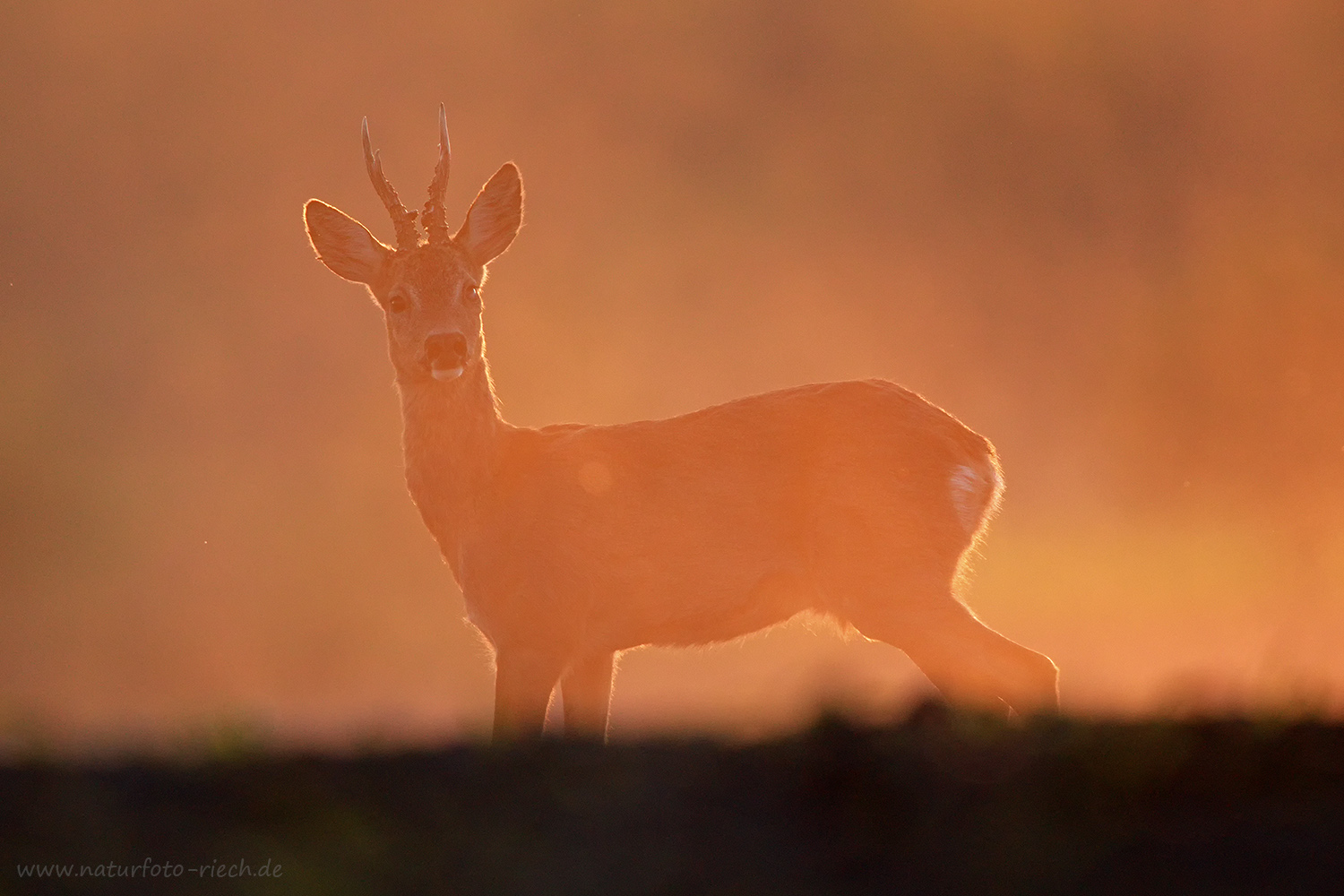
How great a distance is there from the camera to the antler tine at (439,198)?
895 cm

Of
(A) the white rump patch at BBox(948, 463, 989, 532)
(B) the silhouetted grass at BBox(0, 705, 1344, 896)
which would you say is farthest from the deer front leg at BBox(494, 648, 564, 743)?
(B) the silhouetted grass at BBox(0, 705, 1344, 896)

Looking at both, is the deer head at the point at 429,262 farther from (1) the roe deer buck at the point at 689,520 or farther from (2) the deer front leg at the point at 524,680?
(2) the deer front leg at the point at 524,680

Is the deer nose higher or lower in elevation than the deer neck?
higher

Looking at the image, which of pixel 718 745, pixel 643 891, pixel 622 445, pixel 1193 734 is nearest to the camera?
pixel 643 891

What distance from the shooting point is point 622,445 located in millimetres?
8203

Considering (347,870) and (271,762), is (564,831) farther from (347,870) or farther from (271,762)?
(271,762)

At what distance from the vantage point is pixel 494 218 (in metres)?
9.27

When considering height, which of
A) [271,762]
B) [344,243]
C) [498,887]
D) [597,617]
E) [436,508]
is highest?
[344,243]

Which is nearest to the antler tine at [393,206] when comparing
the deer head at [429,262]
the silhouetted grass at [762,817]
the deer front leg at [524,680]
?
the deer head at [429,262]

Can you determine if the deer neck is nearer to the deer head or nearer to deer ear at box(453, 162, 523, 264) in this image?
the deer head

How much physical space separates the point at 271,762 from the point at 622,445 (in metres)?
6.17

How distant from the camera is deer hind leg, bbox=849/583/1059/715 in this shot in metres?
6.89

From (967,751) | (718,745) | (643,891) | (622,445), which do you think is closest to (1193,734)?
(967,751)

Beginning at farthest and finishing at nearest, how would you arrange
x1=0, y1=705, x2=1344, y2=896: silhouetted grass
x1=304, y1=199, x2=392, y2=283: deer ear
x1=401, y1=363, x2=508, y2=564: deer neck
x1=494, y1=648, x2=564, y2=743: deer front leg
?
x1=304, y1=199, x2=392, y2=283: deer ear, x1=401, y1=363, x2=508, y2=564: deer neck, x1=494, y1=648, x2=564, y2=743: deer front leg, x1=0, y1=705, x2=1344, y2=896: silhouetted grass
